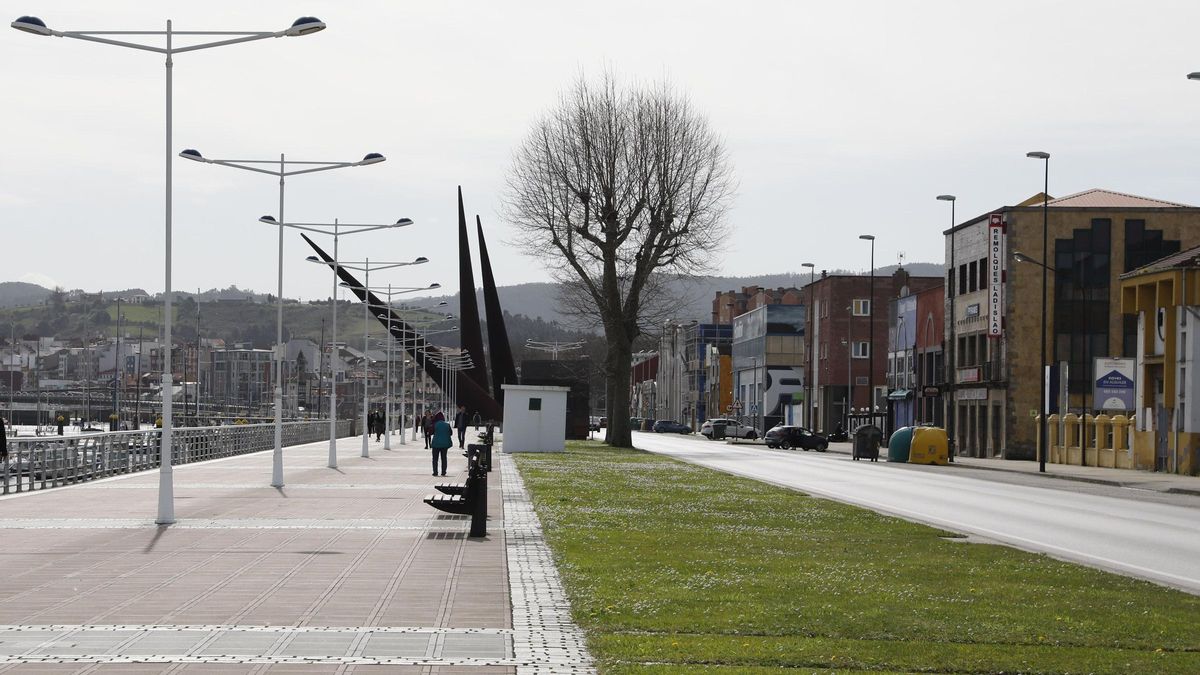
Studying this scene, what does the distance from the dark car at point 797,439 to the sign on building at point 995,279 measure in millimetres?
13525

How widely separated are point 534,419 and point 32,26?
35581 millimetres

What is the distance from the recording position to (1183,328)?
5338cm

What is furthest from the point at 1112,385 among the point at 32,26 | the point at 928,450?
the point at 32,26

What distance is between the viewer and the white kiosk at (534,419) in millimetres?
57594

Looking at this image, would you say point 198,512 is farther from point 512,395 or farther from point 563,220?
point 563,220

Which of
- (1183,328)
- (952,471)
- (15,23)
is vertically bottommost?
(952,471)

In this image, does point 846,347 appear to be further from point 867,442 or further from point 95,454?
point 95,454

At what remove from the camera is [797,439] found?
85188 mm

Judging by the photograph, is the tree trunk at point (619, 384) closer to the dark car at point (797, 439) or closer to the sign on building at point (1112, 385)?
the dark car at point (797, 439)

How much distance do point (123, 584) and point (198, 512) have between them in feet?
34.5

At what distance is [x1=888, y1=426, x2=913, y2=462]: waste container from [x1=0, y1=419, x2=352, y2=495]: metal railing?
86.1 feet

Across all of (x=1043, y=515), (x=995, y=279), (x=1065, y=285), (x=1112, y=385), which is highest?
(x=995, y=279)

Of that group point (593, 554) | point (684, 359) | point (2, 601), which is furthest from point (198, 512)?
point (684, 359)

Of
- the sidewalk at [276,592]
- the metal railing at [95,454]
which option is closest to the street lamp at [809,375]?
Result: the metal railing at [95,454]
